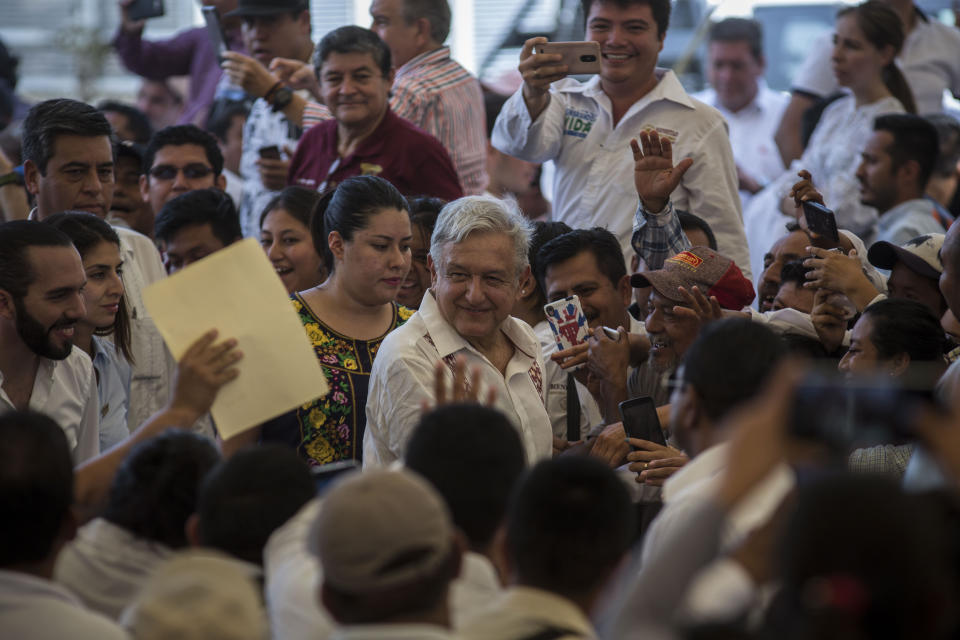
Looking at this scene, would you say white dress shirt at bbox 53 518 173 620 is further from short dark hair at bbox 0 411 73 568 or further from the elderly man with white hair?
the elderly man with white hair

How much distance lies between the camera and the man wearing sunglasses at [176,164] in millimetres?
6027

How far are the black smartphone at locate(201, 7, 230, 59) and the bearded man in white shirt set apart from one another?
193 cm

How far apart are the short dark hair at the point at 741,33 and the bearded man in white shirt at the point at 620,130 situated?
2.83 meters

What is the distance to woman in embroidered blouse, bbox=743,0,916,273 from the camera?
631cm

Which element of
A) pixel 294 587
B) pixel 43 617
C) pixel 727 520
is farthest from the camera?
pixel 294 587

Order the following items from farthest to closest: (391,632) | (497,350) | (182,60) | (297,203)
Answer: (182,60) < (297,203) < (497,350) < (391,632)

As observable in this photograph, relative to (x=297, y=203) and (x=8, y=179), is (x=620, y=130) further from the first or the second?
(x=8, y=179)

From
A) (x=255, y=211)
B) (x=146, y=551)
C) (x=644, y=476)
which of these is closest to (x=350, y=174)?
(x=255, y=211)

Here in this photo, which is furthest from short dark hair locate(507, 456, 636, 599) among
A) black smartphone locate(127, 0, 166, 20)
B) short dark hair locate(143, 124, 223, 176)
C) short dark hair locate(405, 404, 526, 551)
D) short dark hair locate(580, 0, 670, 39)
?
black smartphone locate(127, 0, 166, 20)

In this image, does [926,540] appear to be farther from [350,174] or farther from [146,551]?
[350,174]

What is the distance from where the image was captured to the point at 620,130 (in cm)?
569

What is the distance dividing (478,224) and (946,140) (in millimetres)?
4171

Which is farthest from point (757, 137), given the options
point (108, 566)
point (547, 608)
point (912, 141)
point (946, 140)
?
point (547, 608)

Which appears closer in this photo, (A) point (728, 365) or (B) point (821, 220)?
(A) point (728, 365)
